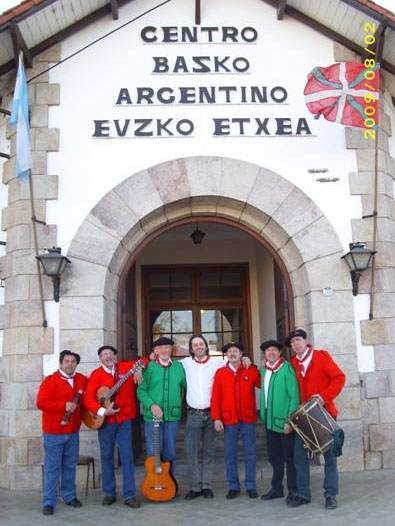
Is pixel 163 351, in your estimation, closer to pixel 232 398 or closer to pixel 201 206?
pixel 232 398

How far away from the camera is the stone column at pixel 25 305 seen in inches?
221

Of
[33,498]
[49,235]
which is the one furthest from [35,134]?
[33,498]

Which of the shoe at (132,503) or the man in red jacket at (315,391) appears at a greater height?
the man in red jacket at (315,391)

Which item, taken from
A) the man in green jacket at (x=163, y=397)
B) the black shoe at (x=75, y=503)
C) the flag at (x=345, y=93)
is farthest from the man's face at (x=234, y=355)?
the flag at (x=345, y=93)

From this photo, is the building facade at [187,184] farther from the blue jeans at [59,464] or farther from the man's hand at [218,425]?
the man's hand at [218,425]

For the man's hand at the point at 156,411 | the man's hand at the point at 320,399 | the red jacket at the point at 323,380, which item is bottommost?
the man's hand at the point at 156,411

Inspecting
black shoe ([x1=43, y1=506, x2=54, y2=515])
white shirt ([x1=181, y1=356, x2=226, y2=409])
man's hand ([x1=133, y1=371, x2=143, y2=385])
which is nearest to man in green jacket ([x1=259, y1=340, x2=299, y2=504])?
white shirt ([x1=181, y1=356, x2=226, y2=409])

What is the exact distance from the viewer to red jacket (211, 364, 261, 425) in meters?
4.96

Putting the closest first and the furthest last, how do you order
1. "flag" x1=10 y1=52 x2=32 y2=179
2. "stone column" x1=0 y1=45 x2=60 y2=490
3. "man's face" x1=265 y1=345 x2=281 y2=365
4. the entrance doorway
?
"man's face" x1=265 y1=345 x2=281 y2=365, "stone column" x1=0 y1=45 x2=60 y2=490, "flag" x1=10 y1=52 x2=32 y2=179, the entrance doorway

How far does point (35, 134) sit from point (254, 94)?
98.8 inches

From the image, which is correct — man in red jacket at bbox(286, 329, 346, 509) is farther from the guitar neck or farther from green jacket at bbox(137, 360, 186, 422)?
the guitar neck

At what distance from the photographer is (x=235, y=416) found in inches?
195

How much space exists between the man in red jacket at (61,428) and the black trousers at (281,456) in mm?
1720

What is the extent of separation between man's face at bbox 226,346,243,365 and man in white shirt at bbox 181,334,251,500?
9 cm
